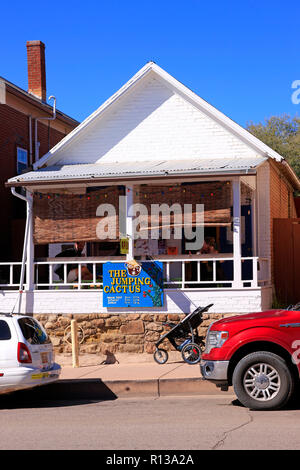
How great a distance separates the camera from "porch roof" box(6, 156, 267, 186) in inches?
625

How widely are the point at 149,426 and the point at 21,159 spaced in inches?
578

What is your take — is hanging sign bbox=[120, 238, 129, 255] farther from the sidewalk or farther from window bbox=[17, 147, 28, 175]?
window bbox=[17, 147, 28, 175]

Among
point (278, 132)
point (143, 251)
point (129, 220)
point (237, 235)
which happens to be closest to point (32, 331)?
point (129, 220)

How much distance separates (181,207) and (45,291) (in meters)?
3.71

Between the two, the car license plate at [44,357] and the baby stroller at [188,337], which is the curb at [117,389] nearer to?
the car license plate at [44,357]

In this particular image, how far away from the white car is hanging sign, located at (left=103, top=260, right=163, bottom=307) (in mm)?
4344

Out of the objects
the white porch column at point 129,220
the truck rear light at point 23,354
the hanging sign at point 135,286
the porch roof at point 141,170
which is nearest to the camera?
the truck rear light at point 23,354

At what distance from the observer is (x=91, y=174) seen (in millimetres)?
16469

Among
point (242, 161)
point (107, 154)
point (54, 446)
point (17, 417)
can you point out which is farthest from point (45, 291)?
point (54, 446)

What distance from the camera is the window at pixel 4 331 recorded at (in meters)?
11.4

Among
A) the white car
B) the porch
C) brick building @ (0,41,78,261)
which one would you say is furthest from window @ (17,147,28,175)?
the white car

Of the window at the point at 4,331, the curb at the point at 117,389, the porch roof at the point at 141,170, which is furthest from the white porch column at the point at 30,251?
the window at the point at 4,331

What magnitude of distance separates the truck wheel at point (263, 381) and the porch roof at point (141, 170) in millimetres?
6351
